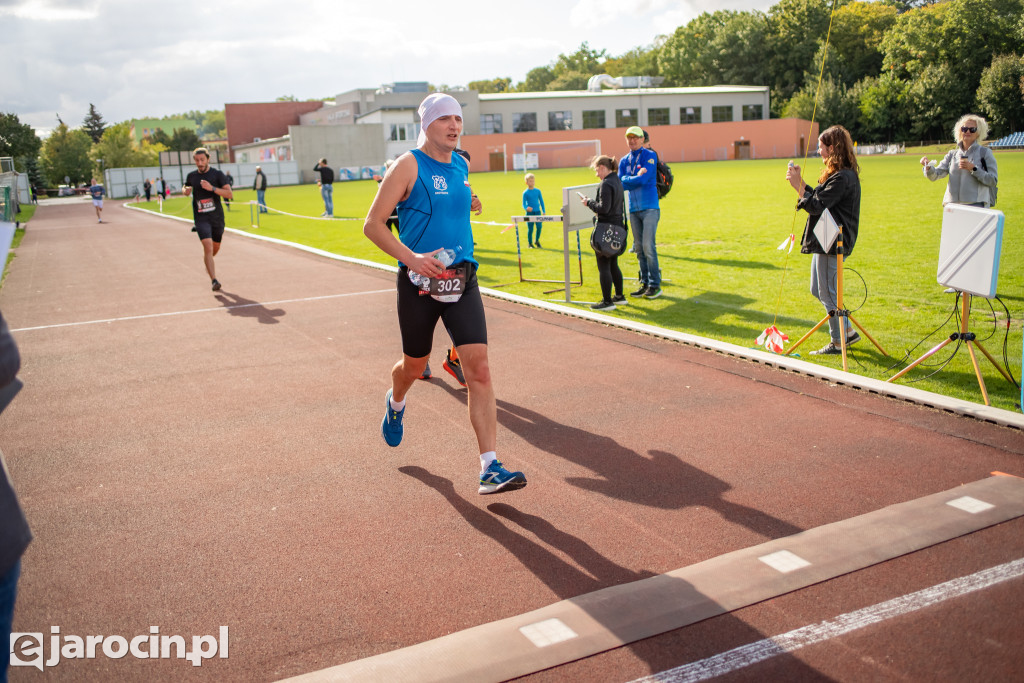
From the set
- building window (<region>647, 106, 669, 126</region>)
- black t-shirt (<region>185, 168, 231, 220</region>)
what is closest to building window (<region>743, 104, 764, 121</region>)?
building window (<region>647, 106, 669, 126</region>)

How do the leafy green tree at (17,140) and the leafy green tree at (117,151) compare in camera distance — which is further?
the leafy green tree at (117,151)

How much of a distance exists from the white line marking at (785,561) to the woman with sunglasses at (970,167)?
628cm

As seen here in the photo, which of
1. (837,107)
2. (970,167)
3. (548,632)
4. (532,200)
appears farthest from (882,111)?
(548,632)

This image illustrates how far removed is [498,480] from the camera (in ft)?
15.0

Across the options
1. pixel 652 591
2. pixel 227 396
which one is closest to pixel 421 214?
pixel 652 591

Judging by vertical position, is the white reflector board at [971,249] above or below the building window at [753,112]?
below

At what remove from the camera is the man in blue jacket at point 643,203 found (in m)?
10.7

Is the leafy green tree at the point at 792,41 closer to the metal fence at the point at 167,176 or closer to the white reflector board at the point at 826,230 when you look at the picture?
the metal fence at the point at 167,176

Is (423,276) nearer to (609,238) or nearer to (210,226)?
(609,238)

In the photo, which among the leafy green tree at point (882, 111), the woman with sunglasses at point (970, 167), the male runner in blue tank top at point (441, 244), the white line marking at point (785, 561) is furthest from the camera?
the leafy green tree at point (882, 111)

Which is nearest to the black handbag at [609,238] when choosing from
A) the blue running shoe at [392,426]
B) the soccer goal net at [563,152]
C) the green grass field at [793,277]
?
the green grass field at [793,277]

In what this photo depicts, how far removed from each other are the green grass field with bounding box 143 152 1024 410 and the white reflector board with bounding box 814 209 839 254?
108 cm

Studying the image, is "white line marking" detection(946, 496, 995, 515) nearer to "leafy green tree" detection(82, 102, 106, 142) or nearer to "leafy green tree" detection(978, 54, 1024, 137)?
"leafy green tree" detection(978, 54, 1024, 137)

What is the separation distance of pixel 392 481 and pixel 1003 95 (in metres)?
9.36
